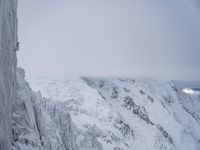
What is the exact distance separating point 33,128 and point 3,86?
22.7 metres

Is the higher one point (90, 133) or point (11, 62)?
point (11, 62)

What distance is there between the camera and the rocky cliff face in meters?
40.8

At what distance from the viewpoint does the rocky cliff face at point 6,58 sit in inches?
1607

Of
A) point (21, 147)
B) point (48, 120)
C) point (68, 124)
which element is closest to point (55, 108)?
point (68, 124)

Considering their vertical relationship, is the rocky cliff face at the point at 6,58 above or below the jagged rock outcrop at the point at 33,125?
above

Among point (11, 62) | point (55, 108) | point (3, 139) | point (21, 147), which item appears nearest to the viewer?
point (3, 139)

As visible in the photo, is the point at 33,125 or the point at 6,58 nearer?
the point at 6,58

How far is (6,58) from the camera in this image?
43938 mm

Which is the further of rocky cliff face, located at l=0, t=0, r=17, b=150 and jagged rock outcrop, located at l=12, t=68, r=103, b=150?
jagged rock outcrop, located at l=12, t=68, r=103, b=150

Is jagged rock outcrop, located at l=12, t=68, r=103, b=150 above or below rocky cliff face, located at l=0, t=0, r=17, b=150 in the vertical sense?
below

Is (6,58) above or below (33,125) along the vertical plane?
above

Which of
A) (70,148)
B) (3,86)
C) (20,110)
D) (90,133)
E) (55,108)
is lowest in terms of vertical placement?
(90,133)

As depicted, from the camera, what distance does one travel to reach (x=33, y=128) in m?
64.4

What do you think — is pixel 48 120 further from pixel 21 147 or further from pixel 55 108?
pixel 21 147
